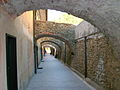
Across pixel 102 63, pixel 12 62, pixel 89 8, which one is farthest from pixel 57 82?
pixel 89 8

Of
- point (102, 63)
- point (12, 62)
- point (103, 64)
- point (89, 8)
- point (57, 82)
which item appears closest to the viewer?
point (89, 8)

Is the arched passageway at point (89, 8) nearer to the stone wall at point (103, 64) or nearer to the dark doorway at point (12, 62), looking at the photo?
the dark doorway at point (12, 62)

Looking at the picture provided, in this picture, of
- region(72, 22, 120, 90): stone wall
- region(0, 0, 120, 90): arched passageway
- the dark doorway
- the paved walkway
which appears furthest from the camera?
the paved walkway

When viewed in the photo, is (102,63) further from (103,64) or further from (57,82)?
(57,82)

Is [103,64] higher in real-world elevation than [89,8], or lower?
lower

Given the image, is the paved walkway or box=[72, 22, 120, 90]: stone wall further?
the paved walkway

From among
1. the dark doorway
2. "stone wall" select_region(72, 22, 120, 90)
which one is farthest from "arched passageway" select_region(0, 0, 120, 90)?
"stone wall" select_region(72, 22, 120, 90)

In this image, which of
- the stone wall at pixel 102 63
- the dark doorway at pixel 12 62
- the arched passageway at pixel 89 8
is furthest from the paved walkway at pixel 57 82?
the arched passageway at pixel 89 8

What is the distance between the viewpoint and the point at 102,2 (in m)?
3.03

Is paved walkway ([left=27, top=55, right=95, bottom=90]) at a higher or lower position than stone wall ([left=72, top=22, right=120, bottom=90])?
lower

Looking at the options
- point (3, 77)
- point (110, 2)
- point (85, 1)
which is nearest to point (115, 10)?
point (110, 2)

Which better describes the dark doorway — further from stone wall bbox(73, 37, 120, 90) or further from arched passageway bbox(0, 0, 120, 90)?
stone wall bbox(73, 37, 120, 90)

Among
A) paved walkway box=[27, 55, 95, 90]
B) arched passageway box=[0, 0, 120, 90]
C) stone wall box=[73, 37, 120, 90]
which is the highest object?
arched passageway box=[0, 0, 120, 90]

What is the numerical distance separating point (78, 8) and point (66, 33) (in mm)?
9179
